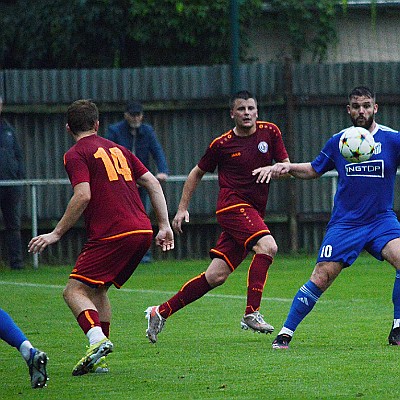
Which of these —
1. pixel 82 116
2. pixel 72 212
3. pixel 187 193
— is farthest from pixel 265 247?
pixel 72 212

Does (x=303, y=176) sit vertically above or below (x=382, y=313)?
above

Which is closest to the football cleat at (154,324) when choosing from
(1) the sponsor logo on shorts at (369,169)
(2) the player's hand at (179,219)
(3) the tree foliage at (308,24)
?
(2) the player's hand at (179,219)

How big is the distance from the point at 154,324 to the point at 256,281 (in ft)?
2.97

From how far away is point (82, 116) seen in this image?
27.3ft

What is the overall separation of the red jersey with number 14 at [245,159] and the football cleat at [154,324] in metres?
1.20

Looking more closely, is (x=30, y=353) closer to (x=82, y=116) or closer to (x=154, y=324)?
(x=82, y=116)

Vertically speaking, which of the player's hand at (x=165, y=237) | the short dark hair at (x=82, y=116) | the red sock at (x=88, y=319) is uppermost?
the short dark hair at (x=82, y=116)

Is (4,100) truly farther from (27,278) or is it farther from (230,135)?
(230,135)

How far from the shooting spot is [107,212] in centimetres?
825

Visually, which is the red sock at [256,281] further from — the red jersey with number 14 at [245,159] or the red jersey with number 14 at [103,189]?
the red jersey with number 14 at [103,189]

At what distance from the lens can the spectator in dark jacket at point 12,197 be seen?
1667 centimetres

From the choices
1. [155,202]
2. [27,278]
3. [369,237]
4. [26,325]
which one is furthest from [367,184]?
[27,278]

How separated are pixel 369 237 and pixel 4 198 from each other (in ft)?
28.0

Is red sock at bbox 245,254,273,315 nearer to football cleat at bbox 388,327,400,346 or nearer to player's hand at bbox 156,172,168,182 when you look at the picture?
football cleat at bbox 388,327,400,346
